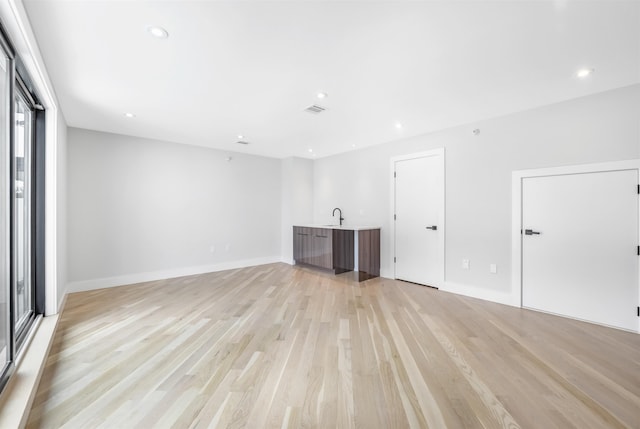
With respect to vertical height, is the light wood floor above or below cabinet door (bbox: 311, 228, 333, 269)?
below

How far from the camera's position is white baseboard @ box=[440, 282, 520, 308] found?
352 centimetres

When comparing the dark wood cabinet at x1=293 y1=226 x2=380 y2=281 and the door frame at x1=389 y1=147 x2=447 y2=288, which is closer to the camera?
the door frame at x1=389 y1=147 x2=447 y2=288

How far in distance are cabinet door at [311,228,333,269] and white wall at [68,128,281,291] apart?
1.29 metres

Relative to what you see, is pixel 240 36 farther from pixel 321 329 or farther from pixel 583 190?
pixel 583 190

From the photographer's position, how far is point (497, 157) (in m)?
3.67

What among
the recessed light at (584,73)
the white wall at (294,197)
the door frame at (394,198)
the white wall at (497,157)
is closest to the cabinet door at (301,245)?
the white wall at (294,197)

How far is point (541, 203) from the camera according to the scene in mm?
3326

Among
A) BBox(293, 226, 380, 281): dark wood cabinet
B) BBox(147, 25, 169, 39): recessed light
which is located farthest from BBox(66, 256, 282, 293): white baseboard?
BBox(147, 25, 169, 39): recessed light

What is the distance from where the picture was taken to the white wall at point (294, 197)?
623 centimetres

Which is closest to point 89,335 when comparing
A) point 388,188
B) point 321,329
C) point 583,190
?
point 321,329

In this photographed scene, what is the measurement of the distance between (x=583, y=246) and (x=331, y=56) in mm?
3370

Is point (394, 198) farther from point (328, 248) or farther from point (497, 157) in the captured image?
point (497, 157)

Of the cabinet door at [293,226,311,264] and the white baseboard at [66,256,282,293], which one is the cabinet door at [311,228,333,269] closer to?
the cabinet door at [293,226,311,264]

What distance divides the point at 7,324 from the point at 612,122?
18.1ft
